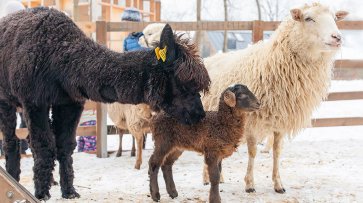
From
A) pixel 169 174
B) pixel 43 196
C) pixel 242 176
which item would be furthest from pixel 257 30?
pixel 43 196

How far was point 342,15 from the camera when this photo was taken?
5.18m

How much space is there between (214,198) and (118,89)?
1342 mm

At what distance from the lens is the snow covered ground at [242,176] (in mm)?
4809

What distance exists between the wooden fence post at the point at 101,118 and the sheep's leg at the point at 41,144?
313cm

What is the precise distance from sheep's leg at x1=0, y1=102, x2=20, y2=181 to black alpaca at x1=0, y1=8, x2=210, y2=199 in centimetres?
11

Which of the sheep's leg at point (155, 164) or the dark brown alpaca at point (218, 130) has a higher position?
the dark brown alpaca at point (218, 130)

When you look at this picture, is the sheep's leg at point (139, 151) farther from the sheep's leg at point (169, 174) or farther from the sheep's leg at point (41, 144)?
the sheep's leg at point (41, 144)

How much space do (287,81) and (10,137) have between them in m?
2.86

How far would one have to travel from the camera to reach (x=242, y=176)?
586cm

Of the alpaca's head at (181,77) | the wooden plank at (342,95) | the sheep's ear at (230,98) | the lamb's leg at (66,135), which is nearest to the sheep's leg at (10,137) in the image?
the lamb's leg at (66,135)

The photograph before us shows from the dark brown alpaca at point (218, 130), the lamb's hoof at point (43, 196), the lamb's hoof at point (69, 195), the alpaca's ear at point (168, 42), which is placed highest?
the alpaca's ear at point (168, 42)

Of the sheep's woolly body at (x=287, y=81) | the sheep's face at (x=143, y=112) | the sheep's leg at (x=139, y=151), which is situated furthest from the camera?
the sheep's leg at (x=139, y=151)

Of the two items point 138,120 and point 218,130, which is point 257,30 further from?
point 218,130

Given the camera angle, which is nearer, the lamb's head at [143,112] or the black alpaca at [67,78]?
the black alpaca at [67,78]
